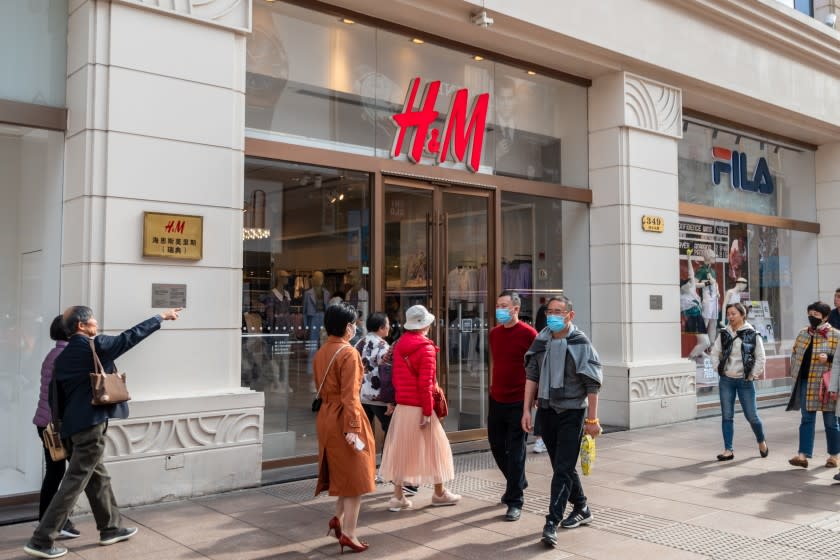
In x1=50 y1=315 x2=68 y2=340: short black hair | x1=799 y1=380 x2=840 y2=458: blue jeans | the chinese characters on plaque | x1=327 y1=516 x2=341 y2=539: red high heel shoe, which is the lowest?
x1=327 y1=516 x2=341 y2=539: red high heel shoe

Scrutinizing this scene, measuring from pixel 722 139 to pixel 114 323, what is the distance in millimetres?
11183

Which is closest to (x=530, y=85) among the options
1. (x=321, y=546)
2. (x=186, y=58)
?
(x=186, y=58)

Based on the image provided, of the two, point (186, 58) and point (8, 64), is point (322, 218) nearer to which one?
point (186, 58)

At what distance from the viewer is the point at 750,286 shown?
14.1 metres

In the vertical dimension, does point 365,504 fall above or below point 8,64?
below

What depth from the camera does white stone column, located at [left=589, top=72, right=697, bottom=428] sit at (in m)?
11.0

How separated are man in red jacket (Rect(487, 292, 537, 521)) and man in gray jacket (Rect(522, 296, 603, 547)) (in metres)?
0.42

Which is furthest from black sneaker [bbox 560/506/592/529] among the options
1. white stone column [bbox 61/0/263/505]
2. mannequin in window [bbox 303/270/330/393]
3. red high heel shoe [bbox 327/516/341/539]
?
mannequin in window [bbox 303/270/330/393]

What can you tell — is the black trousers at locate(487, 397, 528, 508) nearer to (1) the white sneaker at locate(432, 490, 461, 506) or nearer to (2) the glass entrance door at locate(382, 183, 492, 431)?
(1) the white sneaker at locate(432, 490, 461, 506)

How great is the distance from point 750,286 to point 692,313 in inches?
93.4

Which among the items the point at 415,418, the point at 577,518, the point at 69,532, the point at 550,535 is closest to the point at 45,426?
the point at 69,532

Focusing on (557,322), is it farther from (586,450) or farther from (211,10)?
(211,10)

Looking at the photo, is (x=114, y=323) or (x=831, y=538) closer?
(x=831, y=538)

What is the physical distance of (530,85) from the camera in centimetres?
1098
